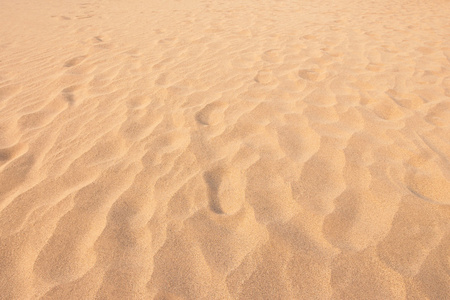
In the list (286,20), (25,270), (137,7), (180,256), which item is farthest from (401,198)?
(137,7)

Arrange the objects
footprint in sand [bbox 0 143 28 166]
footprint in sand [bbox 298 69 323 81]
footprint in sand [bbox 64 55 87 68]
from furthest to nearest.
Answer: footprint in sand [bbox 64 55 87 68]
footprint in sand [bbox 298 69 323 81]
footprint in sand [bbox 0 143 28 166]

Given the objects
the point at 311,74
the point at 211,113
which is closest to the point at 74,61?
the point at 211,113

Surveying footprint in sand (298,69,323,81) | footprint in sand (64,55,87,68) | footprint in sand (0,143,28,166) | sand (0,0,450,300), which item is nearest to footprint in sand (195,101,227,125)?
sand (0,0,450,300)

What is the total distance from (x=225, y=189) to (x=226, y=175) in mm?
116

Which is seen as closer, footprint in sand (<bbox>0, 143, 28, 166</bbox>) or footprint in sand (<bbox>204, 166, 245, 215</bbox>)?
footprint in sand (<bbox>204, 166, 245, 215</bbox>)

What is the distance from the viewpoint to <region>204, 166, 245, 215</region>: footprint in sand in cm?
153

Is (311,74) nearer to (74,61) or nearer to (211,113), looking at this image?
(211,113)

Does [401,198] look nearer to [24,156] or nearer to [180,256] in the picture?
[180,256]

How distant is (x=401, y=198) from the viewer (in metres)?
1.53

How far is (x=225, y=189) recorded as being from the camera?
1.64 metres

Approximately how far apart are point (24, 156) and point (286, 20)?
5.09 m

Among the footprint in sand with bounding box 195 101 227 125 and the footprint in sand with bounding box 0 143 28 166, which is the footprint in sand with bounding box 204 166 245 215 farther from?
the footprint in sand with bounding box 0 143 28 166

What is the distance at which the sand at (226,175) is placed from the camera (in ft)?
4.02

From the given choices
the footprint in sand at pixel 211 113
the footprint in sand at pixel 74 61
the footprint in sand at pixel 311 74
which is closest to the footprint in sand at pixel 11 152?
the footprint in sand at pixel 211 113
